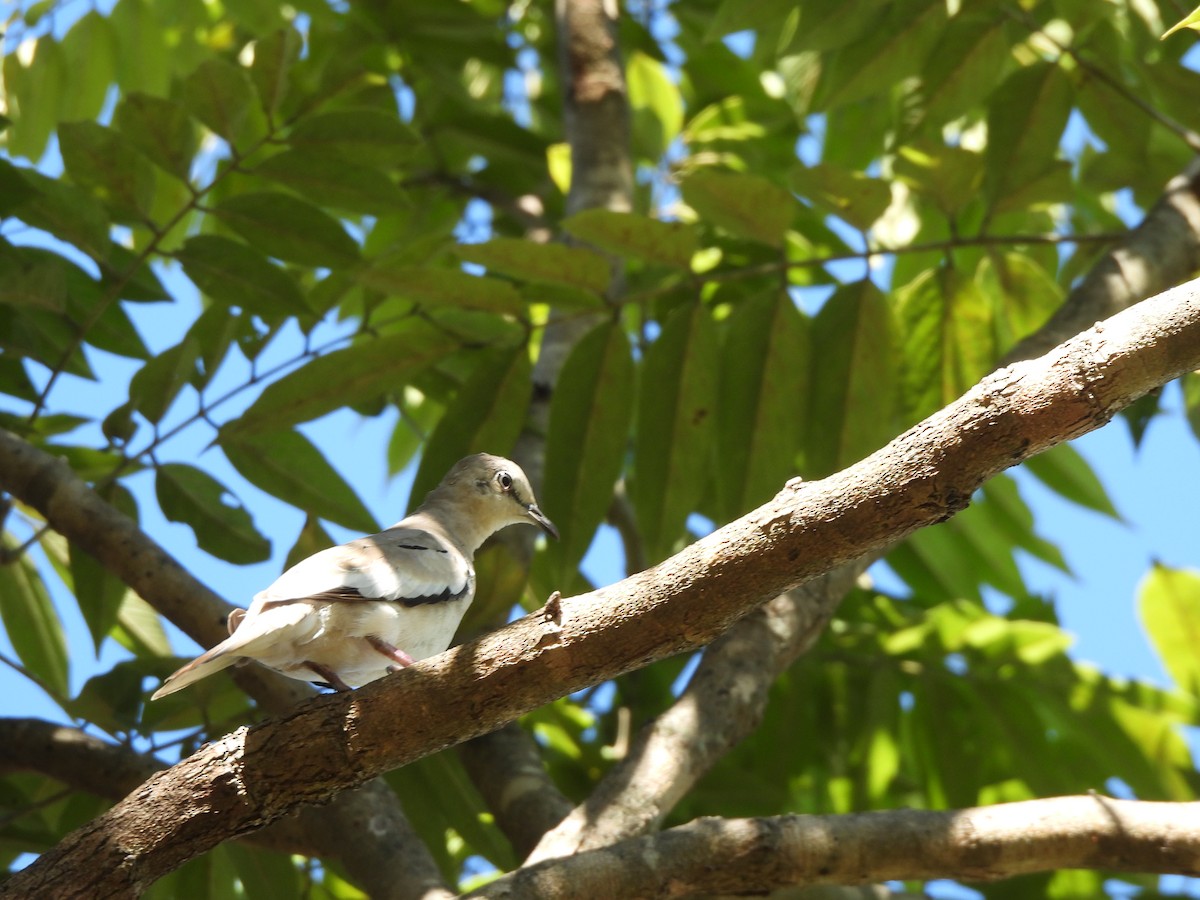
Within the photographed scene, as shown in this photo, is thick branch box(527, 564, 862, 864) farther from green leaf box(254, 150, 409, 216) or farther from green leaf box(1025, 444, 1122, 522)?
green leaf box(254, 150, 409, 216)

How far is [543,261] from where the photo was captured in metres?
4.83

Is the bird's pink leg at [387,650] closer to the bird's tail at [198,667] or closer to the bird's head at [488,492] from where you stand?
the bird's tail at [198,667]

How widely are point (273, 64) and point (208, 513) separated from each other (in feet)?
5.86

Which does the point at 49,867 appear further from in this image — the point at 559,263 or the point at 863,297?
the point at 863,297

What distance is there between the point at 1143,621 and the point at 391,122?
3.65m

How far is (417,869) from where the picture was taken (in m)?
3.95

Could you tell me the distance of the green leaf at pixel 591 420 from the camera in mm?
4953

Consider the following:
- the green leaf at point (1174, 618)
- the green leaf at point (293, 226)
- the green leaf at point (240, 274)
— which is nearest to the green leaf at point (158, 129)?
the green leaf at point (293, 226)

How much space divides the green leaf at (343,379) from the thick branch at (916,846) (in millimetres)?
2107

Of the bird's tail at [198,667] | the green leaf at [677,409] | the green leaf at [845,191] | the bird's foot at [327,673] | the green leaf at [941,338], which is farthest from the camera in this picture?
the green leaf at [941,338]

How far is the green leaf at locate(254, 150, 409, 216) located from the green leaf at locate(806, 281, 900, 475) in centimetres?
180

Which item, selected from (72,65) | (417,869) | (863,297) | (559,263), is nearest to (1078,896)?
(863,297)

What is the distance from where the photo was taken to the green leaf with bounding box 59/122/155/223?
4926 mm

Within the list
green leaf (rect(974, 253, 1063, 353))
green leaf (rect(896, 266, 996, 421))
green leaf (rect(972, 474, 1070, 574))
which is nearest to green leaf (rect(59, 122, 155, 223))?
green leaf (rect(896, 266, 996, 421))
